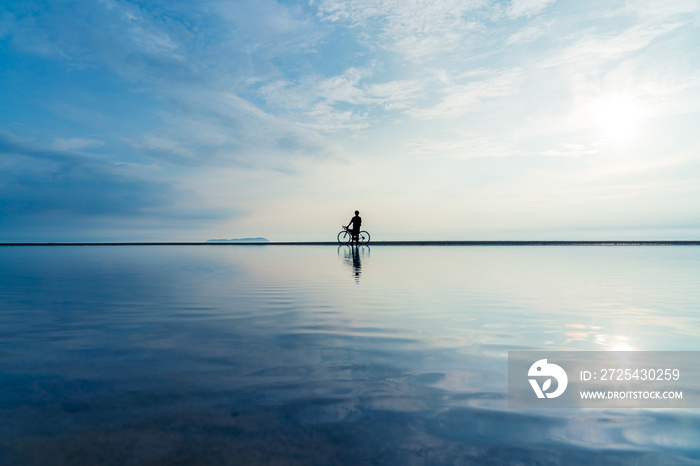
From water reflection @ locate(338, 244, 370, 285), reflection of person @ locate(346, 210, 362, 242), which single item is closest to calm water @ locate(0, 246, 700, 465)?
water reflection @ locate(338, 244, 370, 285)

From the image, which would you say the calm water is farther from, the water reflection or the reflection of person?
the reflection of person

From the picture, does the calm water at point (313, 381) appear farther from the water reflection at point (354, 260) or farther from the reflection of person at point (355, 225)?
the reflection of person at point (355, 225)

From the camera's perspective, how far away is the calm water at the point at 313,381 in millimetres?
2846

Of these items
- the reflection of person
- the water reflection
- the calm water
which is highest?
the reflection of person

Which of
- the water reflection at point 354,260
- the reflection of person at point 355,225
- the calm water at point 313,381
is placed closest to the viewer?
the calm water at point 313,381

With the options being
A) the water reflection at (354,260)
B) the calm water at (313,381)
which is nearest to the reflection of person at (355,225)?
the water reflection at (354,260)

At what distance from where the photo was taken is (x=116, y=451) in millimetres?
2748

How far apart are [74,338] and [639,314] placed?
9288 mm

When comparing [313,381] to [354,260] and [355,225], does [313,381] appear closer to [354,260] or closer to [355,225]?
[354,260]

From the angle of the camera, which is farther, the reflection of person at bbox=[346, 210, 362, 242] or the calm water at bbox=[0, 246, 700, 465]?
the reflection of person at bbox=[346, 210, 362, 242]

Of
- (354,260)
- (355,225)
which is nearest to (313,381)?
(354,260)

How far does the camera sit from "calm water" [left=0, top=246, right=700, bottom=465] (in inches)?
112

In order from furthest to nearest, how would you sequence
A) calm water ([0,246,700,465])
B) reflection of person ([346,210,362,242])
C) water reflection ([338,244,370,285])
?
reflection of person ([346,210,362,242]), water reflection ([338,244,370,285]), calm water ([0,246,700,465])

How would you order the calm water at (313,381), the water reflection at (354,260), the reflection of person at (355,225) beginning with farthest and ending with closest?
the reflection of person at (355,225) → the water reflection at (354,260) → the calm water at (313,381)
